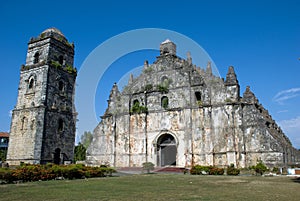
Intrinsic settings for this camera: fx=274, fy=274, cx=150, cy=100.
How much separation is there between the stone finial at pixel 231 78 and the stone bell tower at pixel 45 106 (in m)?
19.5

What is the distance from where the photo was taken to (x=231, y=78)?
25000 millimetres

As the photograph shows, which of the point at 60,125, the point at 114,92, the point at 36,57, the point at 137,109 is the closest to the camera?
the point at 137,109

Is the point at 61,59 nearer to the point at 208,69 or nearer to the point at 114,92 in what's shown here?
the point at 114,92

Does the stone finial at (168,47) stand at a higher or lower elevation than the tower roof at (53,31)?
lower

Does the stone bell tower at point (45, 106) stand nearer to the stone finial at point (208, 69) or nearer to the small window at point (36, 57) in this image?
the small window at point (36, 57)

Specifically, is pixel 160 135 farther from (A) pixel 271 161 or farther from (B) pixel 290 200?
(B) pixel 290 200

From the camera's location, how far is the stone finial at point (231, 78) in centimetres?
2473

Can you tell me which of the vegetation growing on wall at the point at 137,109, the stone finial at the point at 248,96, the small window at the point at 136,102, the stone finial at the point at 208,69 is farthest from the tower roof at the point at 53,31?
the stone finial at the point at 248,96

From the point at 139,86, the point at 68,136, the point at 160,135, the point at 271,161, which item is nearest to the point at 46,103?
the point at 68,136

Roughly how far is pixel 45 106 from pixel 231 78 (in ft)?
65.3

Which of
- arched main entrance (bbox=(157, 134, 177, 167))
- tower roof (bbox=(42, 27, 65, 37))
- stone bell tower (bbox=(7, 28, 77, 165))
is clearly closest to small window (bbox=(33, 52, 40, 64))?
stone bell tower (bbox=(7, 28, 77, 165))

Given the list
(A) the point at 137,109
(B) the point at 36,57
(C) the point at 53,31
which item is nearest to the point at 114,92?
(A) the point at 137,109

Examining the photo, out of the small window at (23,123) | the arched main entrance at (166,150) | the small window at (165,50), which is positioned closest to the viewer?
the arched main entrance at (166,150)

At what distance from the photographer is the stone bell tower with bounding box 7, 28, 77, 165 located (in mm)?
29828
